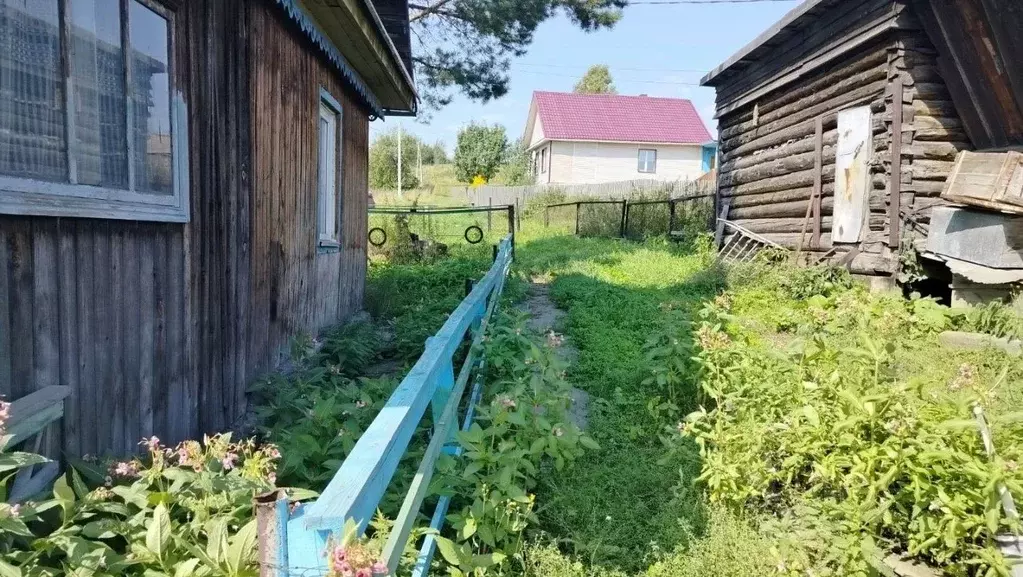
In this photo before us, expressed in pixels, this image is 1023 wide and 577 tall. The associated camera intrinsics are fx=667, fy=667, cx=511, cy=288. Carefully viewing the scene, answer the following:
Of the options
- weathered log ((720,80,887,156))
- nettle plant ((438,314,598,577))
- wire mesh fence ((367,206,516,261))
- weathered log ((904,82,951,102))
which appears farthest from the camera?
wire mesh fence ((367,206,516,261))

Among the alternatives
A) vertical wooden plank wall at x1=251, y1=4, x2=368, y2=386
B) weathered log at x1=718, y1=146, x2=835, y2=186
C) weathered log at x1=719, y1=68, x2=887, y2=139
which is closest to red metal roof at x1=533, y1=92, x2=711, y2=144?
weathered log at x1=718, y1=146, x2=835, y2=186

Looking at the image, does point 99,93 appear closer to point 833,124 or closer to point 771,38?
point 833,124

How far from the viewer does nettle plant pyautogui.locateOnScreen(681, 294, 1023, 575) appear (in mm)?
2570

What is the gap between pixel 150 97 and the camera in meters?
3.09

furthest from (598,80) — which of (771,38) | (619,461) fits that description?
(619,461)

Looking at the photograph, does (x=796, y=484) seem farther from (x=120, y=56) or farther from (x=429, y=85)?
(x=429, y=85)

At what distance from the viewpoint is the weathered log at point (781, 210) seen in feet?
30.0

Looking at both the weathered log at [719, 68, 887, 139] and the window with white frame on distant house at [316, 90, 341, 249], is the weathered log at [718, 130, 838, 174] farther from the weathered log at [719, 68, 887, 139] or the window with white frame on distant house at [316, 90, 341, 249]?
the window with white frame on distant house at [316, 90, 341, 249]

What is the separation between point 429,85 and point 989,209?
41.5ft

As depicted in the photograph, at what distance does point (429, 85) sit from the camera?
16.5 metres

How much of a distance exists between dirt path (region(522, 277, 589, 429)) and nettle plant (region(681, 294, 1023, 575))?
1.25 meters

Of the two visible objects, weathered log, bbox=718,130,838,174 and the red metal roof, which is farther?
the red metal roof

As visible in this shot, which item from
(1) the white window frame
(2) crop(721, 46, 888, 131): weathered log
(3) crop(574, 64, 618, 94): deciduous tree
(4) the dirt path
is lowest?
(4) the dirt path

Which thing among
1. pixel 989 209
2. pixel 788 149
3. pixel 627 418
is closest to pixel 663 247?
pixel 788 149
